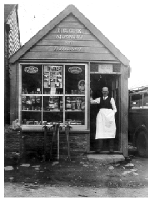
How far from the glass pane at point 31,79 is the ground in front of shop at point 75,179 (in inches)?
83.6

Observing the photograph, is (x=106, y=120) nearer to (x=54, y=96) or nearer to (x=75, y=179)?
(x=54, y=96)

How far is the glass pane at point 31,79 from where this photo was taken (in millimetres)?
8375

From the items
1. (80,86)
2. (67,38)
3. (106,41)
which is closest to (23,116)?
(80,86)

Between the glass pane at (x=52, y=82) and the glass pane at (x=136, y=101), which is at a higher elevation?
the glass pane at (x=52, y=82)

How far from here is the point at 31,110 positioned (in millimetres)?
8469

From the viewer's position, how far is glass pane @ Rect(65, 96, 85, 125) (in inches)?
335

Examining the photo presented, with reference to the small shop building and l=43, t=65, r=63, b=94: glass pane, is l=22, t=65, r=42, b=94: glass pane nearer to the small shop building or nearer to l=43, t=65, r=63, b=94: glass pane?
the small shop building

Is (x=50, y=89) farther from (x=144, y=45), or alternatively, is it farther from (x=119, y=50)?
(x=144, y=45)

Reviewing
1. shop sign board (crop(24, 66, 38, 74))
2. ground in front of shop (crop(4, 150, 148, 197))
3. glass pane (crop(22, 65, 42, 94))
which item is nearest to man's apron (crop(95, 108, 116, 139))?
ground in front of shop (crop(4, 150, 148, 197))

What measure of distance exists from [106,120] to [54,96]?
1.81 m

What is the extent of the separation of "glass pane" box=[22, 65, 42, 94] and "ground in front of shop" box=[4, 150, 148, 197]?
212 cm

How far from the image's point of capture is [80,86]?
8.52m

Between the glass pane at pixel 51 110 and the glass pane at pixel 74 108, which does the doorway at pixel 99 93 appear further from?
the glass pane at pixel 51 110

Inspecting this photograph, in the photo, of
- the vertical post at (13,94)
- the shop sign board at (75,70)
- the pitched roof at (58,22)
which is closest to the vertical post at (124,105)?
the pitched roof at (58,22)
